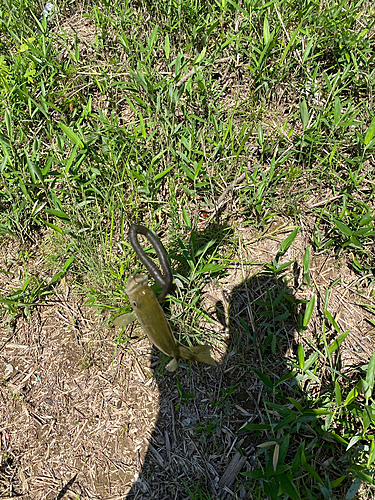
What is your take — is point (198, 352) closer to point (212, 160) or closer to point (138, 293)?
point (138, 293)

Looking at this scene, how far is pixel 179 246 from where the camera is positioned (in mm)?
Result: 2783

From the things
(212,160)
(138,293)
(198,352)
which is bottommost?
(198,352)

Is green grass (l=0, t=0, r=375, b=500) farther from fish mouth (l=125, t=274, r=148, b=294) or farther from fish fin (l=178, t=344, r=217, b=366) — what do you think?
fish mouth (l=125, t=274, r=148, b=294)

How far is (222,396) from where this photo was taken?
250cm

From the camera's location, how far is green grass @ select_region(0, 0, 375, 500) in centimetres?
246

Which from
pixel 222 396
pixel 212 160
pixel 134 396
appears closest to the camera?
pixel 222 396

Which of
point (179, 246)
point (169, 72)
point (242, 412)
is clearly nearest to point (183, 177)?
point (179, 246)

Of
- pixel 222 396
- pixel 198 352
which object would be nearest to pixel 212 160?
pixel 198 352

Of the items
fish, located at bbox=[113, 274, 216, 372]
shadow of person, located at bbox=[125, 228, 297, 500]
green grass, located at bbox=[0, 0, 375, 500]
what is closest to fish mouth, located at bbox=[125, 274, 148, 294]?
fish, located at bbox=[113, 274, 216, 372]

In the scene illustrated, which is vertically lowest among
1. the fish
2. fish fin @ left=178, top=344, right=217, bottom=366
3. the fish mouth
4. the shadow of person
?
the shadow of person

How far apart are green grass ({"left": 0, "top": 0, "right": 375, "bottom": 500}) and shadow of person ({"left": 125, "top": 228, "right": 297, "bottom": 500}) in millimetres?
44

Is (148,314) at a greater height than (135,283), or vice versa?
(135,283)

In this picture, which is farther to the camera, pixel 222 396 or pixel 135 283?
pixel 222 396

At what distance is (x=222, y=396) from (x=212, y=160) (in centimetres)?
177
